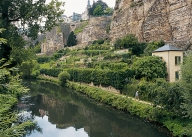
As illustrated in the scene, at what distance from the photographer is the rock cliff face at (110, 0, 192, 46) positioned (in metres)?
26.6

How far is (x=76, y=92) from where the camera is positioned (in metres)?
29.9

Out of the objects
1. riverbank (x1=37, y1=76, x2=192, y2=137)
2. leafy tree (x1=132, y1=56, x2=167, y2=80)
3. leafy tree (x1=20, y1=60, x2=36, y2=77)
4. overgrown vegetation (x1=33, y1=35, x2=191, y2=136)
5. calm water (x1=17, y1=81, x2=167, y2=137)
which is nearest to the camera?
riverbank (x1=37, y1=76, x2=192, y2=137)

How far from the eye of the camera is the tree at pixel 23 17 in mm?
9141

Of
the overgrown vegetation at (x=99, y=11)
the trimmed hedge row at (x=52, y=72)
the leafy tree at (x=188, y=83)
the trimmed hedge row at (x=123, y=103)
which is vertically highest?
the overgrown vegetation at (x=99, y=11)

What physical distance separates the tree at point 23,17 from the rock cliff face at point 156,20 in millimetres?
19325

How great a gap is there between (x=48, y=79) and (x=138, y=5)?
2403 centimetres

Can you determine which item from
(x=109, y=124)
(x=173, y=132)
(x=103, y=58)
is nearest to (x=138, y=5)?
(x=103, y=58)

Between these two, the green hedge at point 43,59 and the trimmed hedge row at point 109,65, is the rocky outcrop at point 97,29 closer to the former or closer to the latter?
the green hedge at point 43,59

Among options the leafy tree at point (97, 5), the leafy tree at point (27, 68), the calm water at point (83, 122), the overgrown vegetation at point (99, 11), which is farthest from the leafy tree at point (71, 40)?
the calm water at point (83, 122)

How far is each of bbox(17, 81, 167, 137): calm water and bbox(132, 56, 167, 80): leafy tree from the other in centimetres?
532

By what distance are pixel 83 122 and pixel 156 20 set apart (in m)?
21.6

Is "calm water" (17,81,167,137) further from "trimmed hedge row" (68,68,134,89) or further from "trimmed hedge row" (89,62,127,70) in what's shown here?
"trimmed hedge row" (89,62,127,70)

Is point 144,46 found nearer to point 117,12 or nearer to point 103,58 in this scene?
point 103,58

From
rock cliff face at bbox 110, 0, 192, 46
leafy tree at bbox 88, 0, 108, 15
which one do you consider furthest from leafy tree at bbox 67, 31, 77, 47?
rock cliff face at bbox 110, 0, 192, 46
